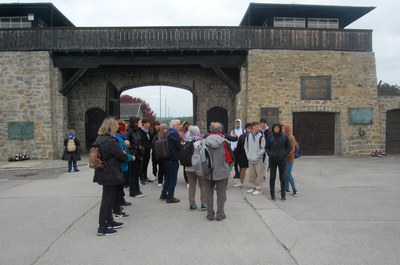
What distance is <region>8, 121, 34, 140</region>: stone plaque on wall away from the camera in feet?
46.0

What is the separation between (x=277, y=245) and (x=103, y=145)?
2621 millimetres

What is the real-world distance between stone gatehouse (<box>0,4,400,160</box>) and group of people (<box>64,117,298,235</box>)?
641cm

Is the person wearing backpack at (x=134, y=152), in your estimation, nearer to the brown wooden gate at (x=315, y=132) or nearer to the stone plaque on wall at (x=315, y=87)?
the brown wooden gate at (x=315, y=132)

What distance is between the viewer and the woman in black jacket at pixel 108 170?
14.0 ft

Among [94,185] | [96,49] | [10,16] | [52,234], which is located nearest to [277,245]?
[52,234]

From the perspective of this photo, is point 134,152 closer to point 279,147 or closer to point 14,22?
point 279,147

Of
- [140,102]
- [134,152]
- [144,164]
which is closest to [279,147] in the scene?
[134,152]

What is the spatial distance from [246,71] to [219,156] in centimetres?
984

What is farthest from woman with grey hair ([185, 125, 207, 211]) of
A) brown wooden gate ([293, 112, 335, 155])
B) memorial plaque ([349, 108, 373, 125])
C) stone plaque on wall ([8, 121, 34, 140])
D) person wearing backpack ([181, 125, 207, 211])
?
stone plaque on wall ([8, 121, 34, 140])

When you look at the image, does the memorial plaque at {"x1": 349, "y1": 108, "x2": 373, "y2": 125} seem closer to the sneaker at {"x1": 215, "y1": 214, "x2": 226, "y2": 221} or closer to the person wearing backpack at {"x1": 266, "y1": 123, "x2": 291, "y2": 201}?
the person wearing backpack at {"x1": 266, "y1": 123, "x2": 291, "y2": 201}

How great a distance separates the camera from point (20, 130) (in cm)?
1402

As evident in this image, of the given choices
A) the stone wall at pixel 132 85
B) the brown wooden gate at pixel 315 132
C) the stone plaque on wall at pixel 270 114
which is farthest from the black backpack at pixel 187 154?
the stone wall at pixel 132 85

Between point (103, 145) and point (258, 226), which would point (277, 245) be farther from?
point (103, 145)

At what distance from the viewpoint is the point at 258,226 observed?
4578mm
